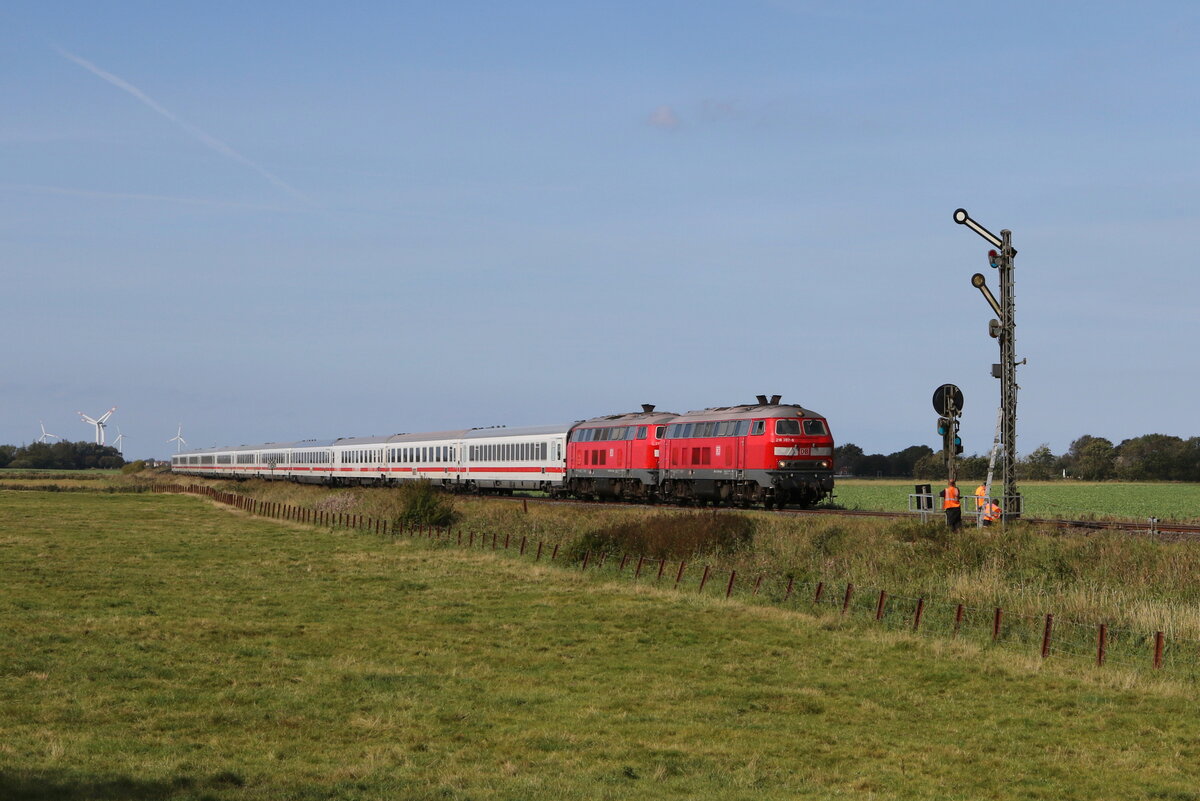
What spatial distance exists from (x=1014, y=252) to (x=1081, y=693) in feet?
48.4

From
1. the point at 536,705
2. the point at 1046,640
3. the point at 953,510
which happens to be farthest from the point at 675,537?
the point at 536,705

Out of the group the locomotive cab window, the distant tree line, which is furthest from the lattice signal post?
the distant tree line

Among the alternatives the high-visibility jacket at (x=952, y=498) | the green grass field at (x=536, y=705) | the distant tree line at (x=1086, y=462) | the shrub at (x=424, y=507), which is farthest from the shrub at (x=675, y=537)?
the distant tree line at (x=1086, y=462)

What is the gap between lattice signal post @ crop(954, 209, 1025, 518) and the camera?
3016 centimetres

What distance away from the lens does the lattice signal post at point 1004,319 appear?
30.2 metres

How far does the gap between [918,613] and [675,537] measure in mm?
13377

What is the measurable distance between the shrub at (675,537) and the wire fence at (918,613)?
425 millimetres

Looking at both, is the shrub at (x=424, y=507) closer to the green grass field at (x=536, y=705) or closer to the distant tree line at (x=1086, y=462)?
the green grass field at (x=536, y=705)

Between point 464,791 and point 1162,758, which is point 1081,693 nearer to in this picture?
point 1162,758

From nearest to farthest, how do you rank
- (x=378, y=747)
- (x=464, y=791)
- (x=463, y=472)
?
(x=464, y=791), (x=378, y=747), (x=463, y=472)

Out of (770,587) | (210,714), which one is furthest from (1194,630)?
(210,714)

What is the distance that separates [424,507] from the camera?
174 ft

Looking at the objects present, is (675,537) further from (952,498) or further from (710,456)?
(710,456)

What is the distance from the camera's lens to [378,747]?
15.1 metres
